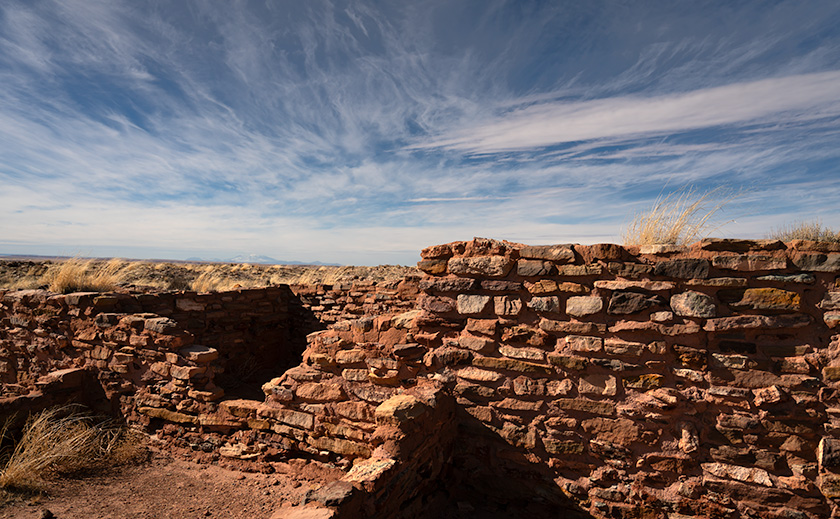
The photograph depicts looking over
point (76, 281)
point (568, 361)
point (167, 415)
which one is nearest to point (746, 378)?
point (568, 361)

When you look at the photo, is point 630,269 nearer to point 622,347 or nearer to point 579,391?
point 622,347

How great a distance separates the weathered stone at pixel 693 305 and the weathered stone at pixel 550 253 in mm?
793

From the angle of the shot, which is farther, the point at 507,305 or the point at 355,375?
the point at 355,375

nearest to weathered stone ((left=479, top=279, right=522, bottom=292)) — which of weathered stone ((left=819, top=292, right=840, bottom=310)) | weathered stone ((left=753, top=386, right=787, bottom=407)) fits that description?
weathered stone ((left=753, top=386, right=787, bottom=407))

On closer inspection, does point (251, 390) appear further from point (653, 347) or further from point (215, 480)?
point (653, 347)

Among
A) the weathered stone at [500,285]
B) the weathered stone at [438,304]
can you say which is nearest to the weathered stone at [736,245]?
the weathered stone at [500,285]

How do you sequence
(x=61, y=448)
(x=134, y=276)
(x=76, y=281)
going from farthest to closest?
(x=134, y=276), (x=76, y=281), (x=61, y=448)

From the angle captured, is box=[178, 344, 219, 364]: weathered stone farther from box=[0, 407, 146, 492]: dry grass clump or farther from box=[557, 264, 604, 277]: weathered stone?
box=[557, 264, 604, 277]: weathered stone

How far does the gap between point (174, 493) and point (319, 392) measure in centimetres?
155

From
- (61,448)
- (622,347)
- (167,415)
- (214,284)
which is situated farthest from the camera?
(214,284)

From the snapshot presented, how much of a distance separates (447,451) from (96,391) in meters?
4.53

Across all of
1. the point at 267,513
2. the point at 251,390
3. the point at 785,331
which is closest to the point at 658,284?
the point at 785,331

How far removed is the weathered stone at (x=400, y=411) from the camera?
3076mm

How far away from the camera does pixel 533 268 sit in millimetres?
3498
